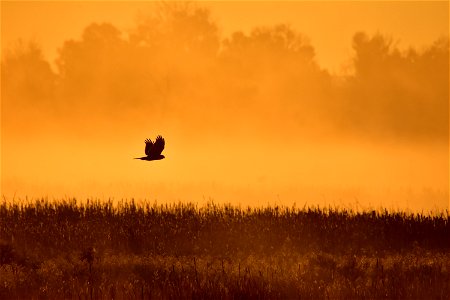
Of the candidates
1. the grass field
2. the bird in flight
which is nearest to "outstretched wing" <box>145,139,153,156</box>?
the bird in flight

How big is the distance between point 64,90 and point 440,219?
40399 millimetres

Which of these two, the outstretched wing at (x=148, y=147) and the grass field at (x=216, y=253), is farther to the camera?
the outstretched wing at (x=148, y=147)

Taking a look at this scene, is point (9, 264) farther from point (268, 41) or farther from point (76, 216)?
point (268, 41)

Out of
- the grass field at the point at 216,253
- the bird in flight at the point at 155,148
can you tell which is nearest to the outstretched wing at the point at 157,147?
the bird in flight at the point at 155,148

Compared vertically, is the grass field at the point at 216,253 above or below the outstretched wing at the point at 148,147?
below

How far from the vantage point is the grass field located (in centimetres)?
1231

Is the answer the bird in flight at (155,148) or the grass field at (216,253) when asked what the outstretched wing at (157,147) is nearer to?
the bird in flight at (155,148)

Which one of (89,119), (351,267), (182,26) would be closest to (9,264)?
(351,267)

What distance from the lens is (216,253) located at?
17016 millimetres

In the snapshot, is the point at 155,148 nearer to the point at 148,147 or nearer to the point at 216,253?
the point at 148,147

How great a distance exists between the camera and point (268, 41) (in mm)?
53531

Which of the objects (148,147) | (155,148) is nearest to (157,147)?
(155,148)

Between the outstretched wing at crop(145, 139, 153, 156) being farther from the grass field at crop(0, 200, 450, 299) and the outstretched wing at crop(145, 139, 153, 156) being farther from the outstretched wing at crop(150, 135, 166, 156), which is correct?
the grass field at crop(0, 200, 450, 299)

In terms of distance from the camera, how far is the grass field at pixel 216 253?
1231 centimetres
